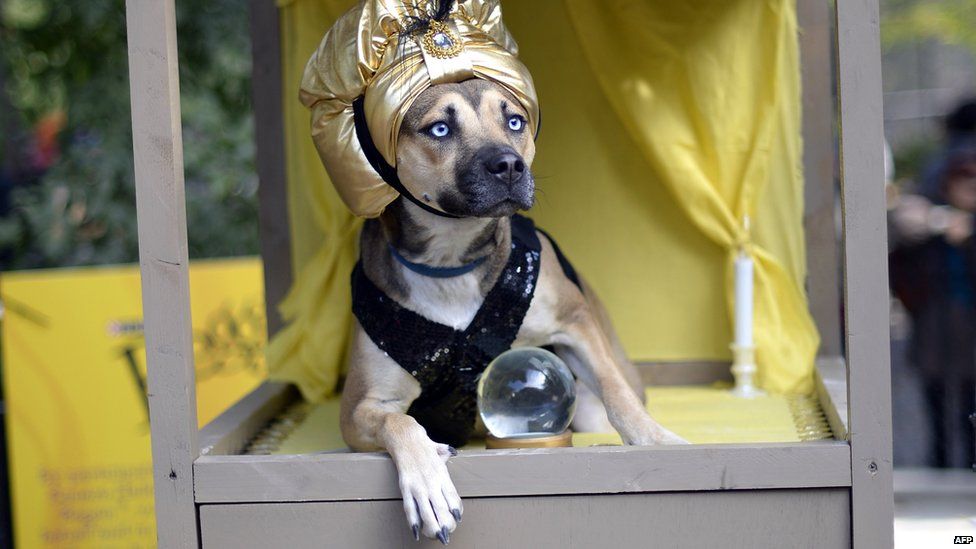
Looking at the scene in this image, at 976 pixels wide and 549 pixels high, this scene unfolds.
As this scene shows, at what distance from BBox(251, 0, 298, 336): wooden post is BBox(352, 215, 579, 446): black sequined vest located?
101cm

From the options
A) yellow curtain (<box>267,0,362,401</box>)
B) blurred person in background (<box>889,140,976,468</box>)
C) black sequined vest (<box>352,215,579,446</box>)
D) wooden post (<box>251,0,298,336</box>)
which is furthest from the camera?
blurred person in background (<box>889,140,976,468</box>)

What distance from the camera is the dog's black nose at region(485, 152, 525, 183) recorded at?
2.14 meters

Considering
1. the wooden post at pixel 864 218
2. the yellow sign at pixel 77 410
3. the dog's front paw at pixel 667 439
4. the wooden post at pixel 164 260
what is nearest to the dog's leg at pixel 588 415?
the dog's front paw at pixel 667 439

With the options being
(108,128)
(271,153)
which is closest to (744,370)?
(271,153)

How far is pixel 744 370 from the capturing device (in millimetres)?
3137

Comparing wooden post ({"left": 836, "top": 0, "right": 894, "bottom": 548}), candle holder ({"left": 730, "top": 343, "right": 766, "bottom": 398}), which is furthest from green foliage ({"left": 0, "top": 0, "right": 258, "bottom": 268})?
wooden post ({"left": 836, "top": 0, "right": 894, "bottom": 548})

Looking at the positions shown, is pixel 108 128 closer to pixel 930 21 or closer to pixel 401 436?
pixel 401 436

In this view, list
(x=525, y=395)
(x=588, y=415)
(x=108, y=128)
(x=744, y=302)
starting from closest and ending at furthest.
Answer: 1. (x=525, y=395)
2. (x=588, y=415)
3. (x=744, y=302)
4. (x=108, y=128)

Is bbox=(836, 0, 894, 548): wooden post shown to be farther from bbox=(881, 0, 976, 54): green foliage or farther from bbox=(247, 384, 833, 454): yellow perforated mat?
bbox=(881, 0, 976, 54): green foliage

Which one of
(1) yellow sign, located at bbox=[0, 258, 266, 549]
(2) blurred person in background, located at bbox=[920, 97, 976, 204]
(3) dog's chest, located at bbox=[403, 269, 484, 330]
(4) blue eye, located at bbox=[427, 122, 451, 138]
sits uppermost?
(4) blue eye, located at bbox=[427, 122, 451, 138]

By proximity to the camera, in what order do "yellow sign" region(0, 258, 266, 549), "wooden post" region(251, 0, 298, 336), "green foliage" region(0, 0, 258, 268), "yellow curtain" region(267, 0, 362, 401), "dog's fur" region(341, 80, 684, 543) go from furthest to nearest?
"green foliage" region(0, 0, 258, 268)
"yellow sign" region(0, 258, 266, 549)
"wooden post" region(251, 0, 298, 336)
"yellow curtain" region(267, 0, 362, 401)
"dog's fur" region(341, 80, 684, 543)

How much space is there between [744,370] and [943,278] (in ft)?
5.66

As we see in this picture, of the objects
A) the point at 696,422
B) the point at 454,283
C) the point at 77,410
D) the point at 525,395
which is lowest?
the point at 77,410

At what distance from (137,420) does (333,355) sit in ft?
3.35
